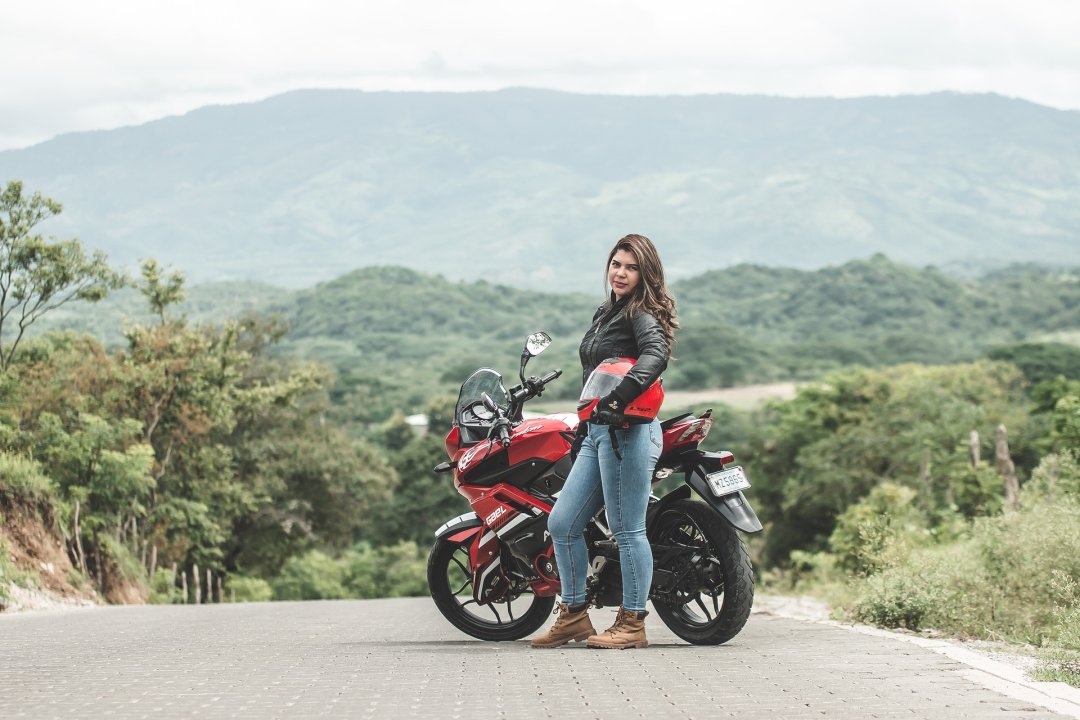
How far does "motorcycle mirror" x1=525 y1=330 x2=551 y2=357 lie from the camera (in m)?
8.16

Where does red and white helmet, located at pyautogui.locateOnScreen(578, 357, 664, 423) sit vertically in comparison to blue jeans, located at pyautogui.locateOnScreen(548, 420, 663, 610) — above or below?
above

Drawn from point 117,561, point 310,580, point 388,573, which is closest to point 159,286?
point 117,561

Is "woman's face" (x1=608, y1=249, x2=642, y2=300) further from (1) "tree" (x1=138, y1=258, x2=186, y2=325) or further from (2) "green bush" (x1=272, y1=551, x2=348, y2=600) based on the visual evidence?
(2) "green bush" (x1=272, y1=551, x2=348, y2=600)

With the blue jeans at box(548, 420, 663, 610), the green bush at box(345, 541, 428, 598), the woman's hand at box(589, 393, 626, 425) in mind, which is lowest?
the green bush at box(345, 541, 428, 598)

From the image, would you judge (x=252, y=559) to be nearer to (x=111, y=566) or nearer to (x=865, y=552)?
(x=111, y=566)

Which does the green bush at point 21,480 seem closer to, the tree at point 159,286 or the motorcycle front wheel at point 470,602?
the motorcycle front wheel at point 470,602

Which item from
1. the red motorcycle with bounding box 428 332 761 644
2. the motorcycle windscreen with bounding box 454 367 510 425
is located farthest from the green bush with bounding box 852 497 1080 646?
the motorcycle windscreen with bounding box 454 367 510 425

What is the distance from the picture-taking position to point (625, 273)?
26.3 feet

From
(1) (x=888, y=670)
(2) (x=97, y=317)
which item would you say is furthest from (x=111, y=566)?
(2) (x=97, y=317)

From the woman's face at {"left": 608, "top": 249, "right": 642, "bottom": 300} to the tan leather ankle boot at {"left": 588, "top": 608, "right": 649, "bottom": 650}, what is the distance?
5.58 feet

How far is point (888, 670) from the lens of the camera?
282 inches

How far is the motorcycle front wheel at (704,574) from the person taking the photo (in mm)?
8188

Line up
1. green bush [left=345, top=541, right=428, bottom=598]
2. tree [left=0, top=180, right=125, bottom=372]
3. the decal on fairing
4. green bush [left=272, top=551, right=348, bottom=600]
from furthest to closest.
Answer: green bush [left=345, top=541, right=428, bottom=598] → green bush [left=272, top=551, right=348, bottom=600] → tree [left=0, top=180, right=125, bottom=372] → the decal on fairing

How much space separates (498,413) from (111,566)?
14.4 meters
